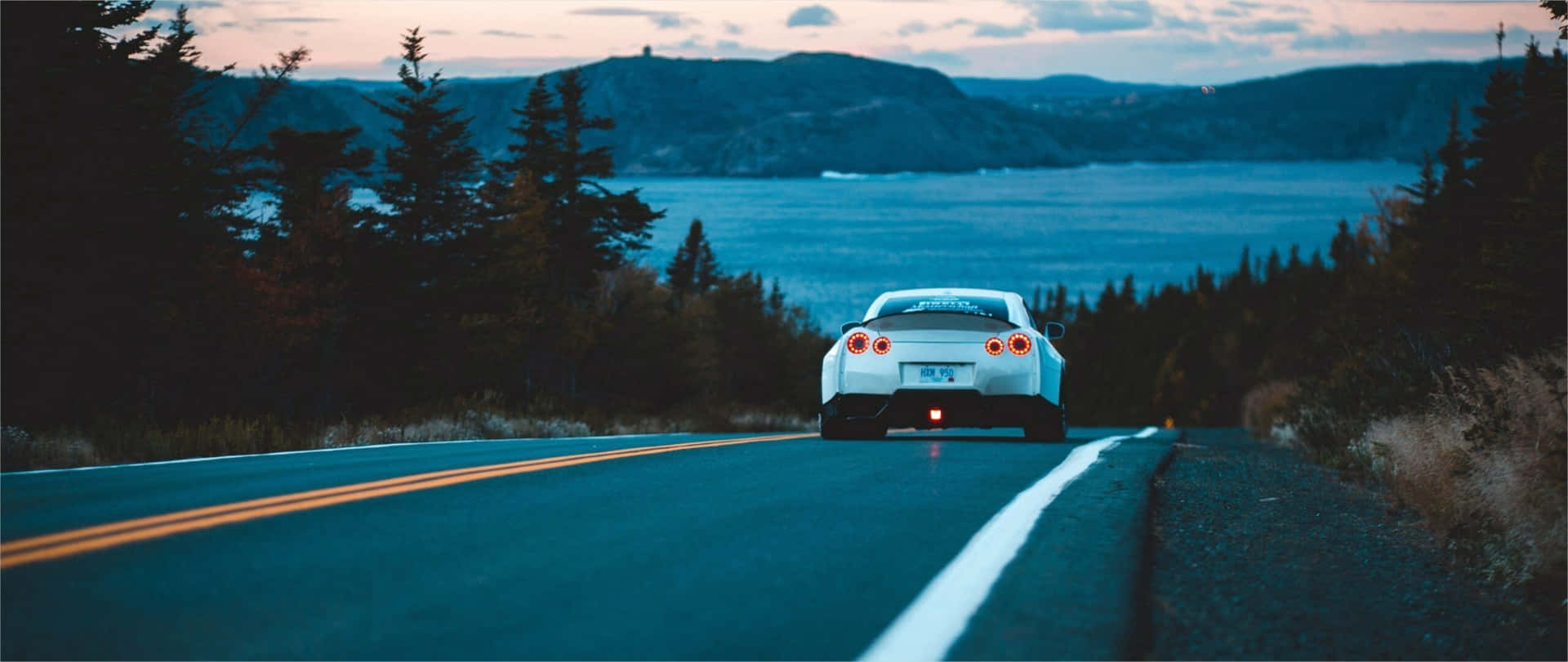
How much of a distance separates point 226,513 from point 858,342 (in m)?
7.72

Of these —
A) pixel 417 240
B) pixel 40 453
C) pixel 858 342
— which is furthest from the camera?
pixel 417 240

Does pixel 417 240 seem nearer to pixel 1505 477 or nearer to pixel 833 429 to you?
pixel 833 429

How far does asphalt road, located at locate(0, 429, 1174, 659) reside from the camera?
4586mm

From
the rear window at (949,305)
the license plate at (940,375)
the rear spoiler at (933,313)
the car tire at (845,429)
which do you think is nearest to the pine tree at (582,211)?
the car tire at (845,429)

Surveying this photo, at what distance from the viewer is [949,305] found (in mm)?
13586

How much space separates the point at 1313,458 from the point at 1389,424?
209cm

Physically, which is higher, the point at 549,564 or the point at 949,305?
the point at 949,305

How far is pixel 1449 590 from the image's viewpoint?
21.1 ft

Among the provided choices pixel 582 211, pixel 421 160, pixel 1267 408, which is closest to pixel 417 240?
pixel 421 160

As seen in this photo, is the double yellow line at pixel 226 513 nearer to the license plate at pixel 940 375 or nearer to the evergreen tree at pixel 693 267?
the license plate at pixel 940 375

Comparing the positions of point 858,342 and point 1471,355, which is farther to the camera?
point 1471,355

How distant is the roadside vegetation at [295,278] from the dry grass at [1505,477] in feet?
32.9

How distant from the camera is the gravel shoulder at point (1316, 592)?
17.1 ft

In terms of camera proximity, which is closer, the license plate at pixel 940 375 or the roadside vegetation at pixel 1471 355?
the roadside vegetation at pixel 1471 355
